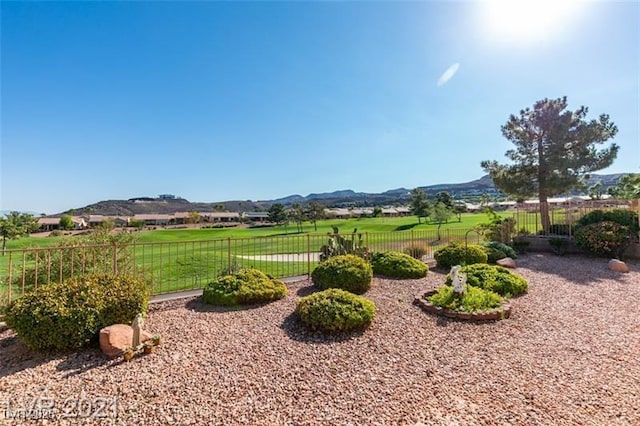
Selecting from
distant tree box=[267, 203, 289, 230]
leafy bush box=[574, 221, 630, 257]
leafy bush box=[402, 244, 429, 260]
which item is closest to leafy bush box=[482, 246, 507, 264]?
leafy bush box=[402, 244, 429, 260]

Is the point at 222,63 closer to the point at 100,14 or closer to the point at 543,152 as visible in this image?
the point at 100,14

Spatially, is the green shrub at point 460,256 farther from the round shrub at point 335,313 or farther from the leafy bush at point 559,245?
the round shrub at point 335,313

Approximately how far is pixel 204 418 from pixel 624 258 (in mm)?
12695

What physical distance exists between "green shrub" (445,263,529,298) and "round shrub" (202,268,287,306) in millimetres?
3443

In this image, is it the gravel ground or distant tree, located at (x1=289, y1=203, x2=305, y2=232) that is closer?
the gravel ground

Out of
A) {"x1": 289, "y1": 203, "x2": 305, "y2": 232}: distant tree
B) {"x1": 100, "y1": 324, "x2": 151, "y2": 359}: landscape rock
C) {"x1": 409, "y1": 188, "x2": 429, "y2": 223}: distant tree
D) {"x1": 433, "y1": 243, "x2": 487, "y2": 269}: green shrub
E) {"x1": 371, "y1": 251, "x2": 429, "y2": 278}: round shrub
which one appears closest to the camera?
{"x1": 100, "y1": 324, "x2": 151, "y2": 359}: landscape rock

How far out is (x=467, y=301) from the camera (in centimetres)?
485

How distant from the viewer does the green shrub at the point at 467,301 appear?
187 inches

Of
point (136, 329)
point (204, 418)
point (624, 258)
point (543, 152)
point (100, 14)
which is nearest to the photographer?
point (204, 418)

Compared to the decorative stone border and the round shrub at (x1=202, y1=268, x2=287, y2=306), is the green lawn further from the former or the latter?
the decorative stone border

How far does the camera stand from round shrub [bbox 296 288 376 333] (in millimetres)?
4039

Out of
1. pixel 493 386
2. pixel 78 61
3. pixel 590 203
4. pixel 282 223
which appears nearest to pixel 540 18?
pixel 590 203

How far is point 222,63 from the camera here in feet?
33.6

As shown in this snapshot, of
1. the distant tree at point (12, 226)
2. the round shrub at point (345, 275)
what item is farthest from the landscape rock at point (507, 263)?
the distant tree at point (12, 226)
